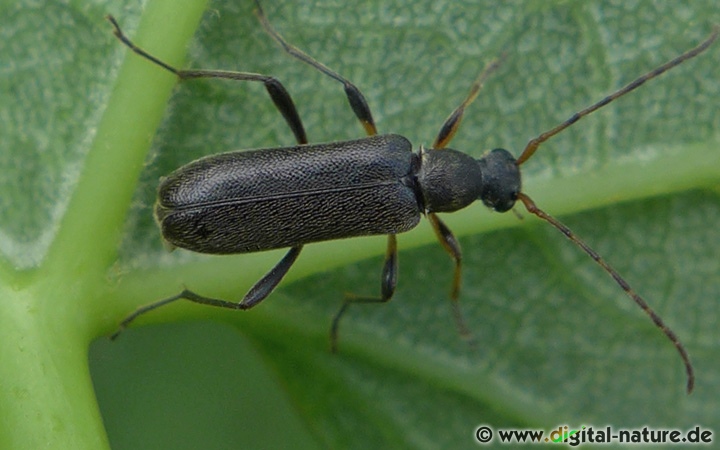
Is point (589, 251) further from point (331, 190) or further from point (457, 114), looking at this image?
point (331, 190)

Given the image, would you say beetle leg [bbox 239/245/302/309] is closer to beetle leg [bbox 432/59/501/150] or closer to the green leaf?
the green leaf

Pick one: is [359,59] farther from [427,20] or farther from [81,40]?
[81,40]

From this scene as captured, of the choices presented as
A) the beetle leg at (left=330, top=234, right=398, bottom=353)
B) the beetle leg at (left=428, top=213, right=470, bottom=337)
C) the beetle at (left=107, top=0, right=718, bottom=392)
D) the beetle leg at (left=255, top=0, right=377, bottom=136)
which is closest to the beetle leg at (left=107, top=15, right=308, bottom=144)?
the beetle at (left=107, top=0, right=718, bottom=392)

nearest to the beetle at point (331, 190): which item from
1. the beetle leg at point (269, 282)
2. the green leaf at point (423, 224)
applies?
the beetle leg at point (269, 282)

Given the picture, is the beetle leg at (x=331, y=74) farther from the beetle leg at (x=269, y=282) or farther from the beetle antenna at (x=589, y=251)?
the beetle antenna at (x=589, y=251)

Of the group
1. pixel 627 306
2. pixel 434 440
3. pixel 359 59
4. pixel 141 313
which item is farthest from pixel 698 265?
pixel 141 313

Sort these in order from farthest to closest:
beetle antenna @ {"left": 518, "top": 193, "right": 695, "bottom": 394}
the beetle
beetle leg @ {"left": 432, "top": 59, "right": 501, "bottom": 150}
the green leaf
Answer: beetle leg @ {"left": 432, "top": 59, "right": 501, "bottom": 150} → beetle antenna @ {"left": 518, "top": 193, "right": 695, "bottom": 394} → the beetle → the green leaf

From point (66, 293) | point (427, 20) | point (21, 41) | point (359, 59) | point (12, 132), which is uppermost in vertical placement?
point (427, 20)
